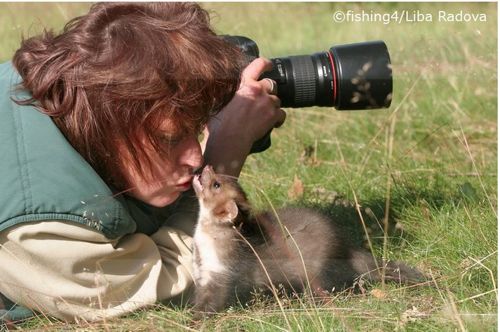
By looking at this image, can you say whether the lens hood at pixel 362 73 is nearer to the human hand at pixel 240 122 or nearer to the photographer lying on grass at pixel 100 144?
the human hand at pixel 240 122

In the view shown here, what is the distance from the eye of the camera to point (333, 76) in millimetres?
2766

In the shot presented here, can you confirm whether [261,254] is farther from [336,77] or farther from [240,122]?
[336,77]

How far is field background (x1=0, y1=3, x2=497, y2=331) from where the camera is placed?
7.56 feet

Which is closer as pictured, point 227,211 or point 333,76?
point 227,211

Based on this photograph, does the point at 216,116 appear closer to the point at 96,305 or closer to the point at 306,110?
the point at 96,305

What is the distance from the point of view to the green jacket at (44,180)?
2.25 meters

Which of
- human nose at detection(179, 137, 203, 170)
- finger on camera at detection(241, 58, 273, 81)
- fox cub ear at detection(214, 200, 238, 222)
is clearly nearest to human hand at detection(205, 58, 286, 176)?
finger on camera at detection(241, 58, 273, 81)

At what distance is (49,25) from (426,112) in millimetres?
2047

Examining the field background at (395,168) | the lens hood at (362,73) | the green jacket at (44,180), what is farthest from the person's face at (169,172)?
the lens hood at (362,73)

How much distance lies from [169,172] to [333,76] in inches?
26.1

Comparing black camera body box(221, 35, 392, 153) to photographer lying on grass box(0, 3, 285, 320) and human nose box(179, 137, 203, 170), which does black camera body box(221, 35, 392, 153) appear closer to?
photographer lying on grass box(0, 3, 285, 320)

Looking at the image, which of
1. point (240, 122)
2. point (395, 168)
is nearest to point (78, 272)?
point (240, 122)

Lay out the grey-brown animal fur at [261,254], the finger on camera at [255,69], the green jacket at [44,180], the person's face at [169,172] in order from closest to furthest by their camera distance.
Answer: the green jacket at [44,180] → the person's face at [169,172] → the grey-brown animal fur at [261,254] → the finger on camera at [255,69]

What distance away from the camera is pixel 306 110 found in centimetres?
421
